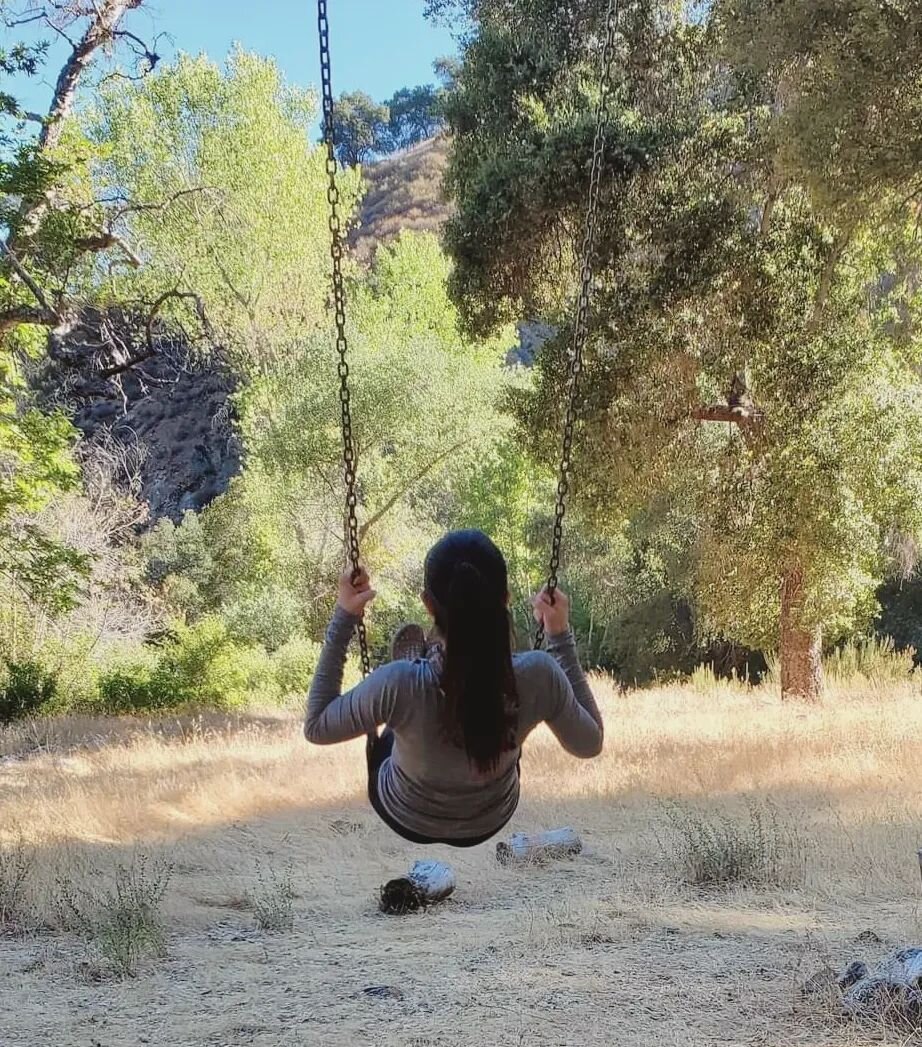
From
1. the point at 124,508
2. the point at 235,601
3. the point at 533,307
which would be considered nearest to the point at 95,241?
the point at 533,307

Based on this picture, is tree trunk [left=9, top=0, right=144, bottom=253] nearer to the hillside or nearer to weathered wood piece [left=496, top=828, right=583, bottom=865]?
weathered wood piece [left=496, top=828, right=583, bottom=865]

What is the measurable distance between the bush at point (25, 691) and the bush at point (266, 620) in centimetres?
415

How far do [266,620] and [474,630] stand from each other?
56.8ft

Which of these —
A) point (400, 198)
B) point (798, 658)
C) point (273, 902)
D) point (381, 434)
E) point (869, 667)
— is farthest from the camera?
point (400, 198)

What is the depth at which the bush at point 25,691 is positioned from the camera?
47.3 feet

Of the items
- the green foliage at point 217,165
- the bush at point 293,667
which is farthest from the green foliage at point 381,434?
the green foliage at point 217,165

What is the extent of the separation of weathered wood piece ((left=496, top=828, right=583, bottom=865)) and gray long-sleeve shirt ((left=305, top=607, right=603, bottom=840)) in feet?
13.3

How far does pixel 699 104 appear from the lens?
9664 mm

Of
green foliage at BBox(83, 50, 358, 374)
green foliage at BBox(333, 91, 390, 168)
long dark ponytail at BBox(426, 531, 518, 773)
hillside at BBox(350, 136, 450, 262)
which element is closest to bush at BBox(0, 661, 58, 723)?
green foliage at BBox(83, 50, 358, 374)

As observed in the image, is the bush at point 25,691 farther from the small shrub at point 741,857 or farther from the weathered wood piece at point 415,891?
the small shrub at point 741,857

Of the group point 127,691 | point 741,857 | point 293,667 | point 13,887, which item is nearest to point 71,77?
point 13,887

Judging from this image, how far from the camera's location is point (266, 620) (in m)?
19.0

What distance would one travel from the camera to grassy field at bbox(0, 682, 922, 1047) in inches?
158

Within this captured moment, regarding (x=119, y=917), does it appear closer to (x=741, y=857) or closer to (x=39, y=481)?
(x=741, y=857)
